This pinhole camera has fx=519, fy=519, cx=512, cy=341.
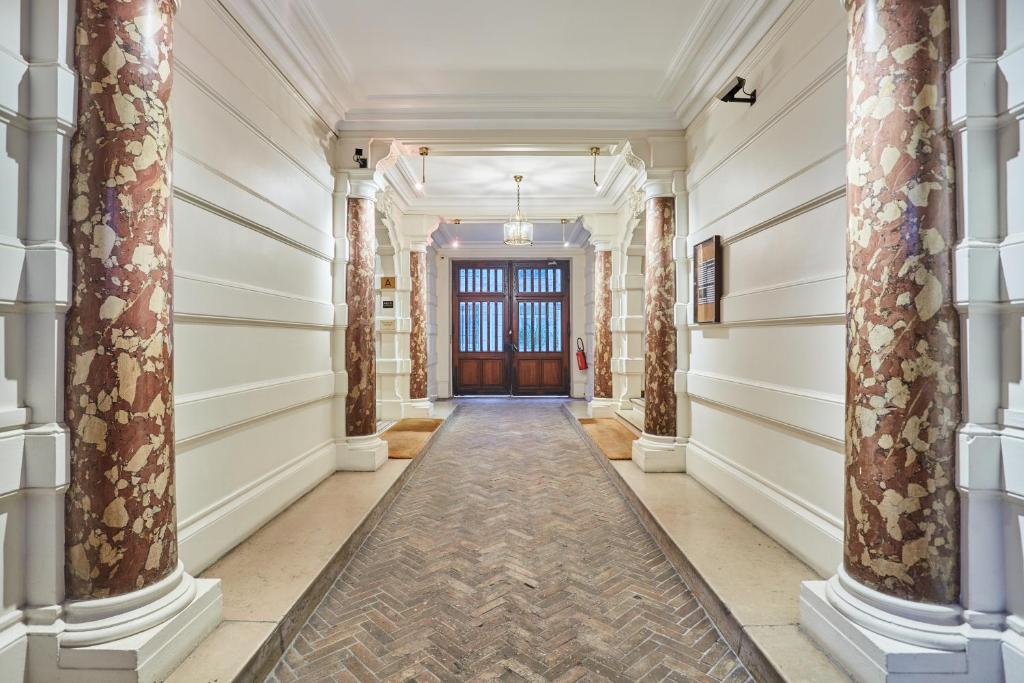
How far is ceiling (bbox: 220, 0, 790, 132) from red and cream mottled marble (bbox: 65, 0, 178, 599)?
130 cm

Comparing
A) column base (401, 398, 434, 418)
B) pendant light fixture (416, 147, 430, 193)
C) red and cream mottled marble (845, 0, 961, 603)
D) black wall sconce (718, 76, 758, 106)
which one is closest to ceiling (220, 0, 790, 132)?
black wall sconce (718, 76, 758, 106)

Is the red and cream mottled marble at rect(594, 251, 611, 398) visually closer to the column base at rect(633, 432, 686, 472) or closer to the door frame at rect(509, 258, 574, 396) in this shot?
the door frame at rect(509, 258, 574, 396)

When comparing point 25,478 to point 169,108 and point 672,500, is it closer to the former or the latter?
point 169,108

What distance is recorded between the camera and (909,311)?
5.34 ft

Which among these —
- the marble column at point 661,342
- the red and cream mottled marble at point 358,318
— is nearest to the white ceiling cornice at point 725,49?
the marble column at point 661,342

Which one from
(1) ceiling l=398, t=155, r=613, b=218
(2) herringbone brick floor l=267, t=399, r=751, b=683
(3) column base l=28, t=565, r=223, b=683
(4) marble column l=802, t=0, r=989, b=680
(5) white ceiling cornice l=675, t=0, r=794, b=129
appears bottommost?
(2) herringbone brick floor l=267, t=399, r=751, b=683

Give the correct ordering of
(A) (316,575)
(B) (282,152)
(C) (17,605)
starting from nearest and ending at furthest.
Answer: (C) (17,605) → (A) (316,575) → (B) (282,152)

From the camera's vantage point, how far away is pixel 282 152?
343 cm

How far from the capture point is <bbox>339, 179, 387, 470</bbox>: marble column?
4.45 metres

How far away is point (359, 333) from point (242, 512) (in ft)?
6.19

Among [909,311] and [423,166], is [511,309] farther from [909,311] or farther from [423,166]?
[909,311]

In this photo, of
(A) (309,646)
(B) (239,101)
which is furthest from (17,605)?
(B) (239,101)

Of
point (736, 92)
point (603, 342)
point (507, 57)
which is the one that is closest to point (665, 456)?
point (736, 92)

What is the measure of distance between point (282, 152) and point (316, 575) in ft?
8.58
